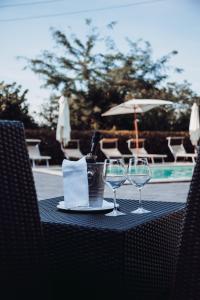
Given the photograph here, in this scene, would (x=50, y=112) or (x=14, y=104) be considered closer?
(x=14, y=104)

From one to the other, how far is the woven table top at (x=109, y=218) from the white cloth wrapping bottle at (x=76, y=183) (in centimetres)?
5

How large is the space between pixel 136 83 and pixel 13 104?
651cm

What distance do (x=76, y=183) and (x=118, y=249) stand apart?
396 millimetres

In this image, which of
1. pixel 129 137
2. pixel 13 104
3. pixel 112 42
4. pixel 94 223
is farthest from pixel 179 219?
pixel 112 42

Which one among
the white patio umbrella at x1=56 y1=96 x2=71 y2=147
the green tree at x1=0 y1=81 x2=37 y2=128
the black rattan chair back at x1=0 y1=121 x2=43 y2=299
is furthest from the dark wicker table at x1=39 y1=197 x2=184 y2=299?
the green tree at x1=0 y1=81 x2=37 y2=128

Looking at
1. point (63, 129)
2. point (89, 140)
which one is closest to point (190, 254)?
point (63, 129)

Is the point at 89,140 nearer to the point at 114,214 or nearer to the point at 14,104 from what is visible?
the point at 14,104

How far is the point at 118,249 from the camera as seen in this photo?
4.89 feet

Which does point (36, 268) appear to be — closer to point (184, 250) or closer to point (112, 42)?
point (184, 250)

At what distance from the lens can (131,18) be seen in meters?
22.2

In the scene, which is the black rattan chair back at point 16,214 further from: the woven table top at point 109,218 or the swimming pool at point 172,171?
the swimming pool at point 172,171

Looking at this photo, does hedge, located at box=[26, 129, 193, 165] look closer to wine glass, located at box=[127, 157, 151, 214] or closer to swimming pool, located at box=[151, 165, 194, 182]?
swimming pool, located at box=[151, 165, 194, 182]

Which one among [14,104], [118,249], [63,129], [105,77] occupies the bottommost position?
[118,249]

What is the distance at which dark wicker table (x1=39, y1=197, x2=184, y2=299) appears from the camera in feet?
4.94
